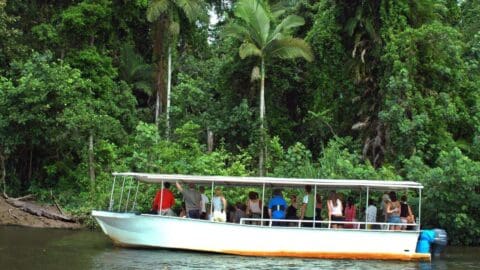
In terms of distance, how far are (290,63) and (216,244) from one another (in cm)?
1710

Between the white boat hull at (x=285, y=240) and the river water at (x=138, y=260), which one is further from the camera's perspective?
the white boat hull at (x=285, y=240)

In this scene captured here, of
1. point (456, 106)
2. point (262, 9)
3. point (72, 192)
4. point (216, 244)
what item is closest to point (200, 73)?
point (262, 9)

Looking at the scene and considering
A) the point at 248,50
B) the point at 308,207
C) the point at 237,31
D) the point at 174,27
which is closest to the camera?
the point at 308,207

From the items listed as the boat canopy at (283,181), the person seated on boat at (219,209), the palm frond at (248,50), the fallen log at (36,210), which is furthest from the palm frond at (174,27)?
the person seated on boat at (219,209)

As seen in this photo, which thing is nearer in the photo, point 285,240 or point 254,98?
point 285,240

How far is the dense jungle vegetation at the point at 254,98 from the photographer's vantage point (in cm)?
2442

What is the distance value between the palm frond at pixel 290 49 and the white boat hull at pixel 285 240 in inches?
505

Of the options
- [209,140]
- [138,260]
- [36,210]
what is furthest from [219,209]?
[209,140]

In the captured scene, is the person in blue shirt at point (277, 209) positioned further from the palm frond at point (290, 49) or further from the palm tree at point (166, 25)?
the palm tree at point (166, 25)

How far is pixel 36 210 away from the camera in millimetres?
24875

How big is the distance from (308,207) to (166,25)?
54.9 ft

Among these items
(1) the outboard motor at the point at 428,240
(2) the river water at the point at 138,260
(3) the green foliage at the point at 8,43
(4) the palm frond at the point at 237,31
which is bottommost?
(2) the river water at the point at 138,260

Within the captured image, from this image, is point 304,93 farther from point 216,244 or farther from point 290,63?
point 216,244

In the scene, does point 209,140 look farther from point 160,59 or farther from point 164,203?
point 164,203
